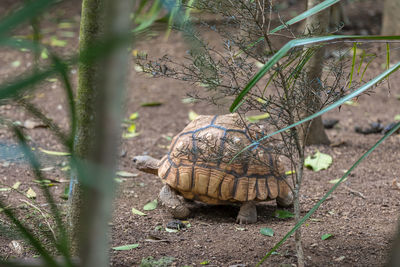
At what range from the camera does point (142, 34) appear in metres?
0.95

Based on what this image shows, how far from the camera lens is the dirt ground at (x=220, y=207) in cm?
245

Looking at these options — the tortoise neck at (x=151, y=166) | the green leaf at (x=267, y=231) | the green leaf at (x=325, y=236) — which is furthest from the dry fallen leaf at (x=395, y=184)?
the tortoise neck at (x=151, y=166)

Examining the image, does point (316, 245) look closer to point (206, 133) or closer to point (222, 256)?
point (222, 256)

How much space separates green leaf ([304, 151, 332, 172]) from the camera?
4.22 meters

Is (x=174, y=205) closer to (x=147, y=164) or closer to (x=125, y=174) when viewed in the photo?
(x=147, y=164)

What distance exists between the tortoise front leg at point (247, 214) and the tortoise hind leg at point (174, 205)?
36 cm

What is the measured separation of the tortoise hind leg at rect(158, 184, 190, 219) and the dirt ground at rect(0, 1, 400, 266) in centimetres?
7

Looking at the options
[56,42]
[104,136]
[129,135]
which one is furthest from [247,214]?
[56,42]

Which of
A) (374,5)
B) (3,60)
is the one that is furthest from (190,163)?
(374,5)

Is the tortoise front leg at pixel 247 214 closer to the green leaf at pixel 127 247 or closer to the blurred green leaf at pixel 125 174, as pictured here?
the green leaf at pixel 127 247

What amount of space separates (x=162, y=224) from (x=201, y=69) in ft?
4.03

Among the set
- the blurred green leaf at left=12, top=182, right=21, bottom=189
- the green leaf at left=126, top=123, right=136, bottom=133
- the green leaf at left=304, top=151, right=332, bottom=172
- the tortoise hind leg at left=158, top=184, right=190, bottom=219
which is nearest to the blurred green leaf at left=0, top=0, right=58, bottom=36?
the tortoise hind leg at left=158, top=184, right=190, bottom=219

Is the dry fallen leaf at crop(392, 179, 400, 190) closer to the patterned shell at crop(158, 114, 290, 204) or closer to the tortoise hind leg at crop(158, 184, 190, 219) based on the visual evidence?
the patterned shell at crop(158, 114, 290, 204)

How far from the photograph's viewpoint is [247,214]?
3119 mm
